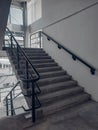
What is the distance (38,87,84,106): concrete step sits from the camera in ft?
10.2

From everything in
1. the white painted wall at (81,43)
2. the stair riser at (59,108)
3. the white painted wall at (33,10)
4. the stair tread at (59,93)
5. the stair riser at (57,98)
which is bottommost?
the stair riser at (59,108)

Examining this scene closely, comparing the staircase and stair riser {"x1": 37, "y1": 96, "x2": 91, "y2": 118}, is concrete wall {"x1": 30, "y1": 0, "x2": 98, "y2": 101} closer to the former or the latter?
the staircase

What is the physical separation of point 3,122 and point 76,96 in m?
1.85

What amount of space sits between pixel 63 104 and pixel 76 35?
78.8 inches

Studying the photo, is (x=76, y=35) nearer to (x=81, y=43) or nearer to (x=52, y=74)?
(x=81, y=43)

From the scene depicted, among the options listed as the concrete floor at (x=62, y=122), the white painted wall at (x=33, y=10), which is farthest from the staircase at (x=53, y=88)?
the white painted wall at (x=33, y=10)

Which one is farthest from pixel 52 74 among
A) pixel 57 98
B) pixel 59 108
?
pixel 59 108

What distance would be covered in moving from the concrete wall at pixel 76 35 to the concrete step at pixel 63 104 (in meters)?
0.28

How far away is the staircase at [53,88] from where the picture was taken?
3064 millimetres

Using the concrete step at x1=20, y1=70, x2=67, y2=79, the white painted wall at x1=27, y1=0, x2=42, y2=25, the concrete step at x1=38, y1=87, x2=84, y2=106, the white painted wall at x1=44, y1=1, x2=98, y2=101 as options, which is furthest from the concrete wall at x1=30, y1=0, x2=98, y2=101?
the white painted wall at x1=27, y1=0, x2=42, y2=25

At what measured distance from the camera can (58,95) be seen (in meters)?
3.35

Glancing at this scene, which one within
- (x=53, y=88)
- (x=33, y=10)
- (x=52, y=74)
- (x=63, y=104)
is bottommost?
(x=63, y=104)

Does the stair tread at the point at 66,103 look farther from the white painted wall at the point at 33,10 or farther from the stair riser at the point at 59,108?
the white painted wall at the point at 33,10

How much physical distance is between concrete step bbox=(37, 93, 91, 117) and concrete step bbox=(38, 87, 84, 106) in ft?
0.35
